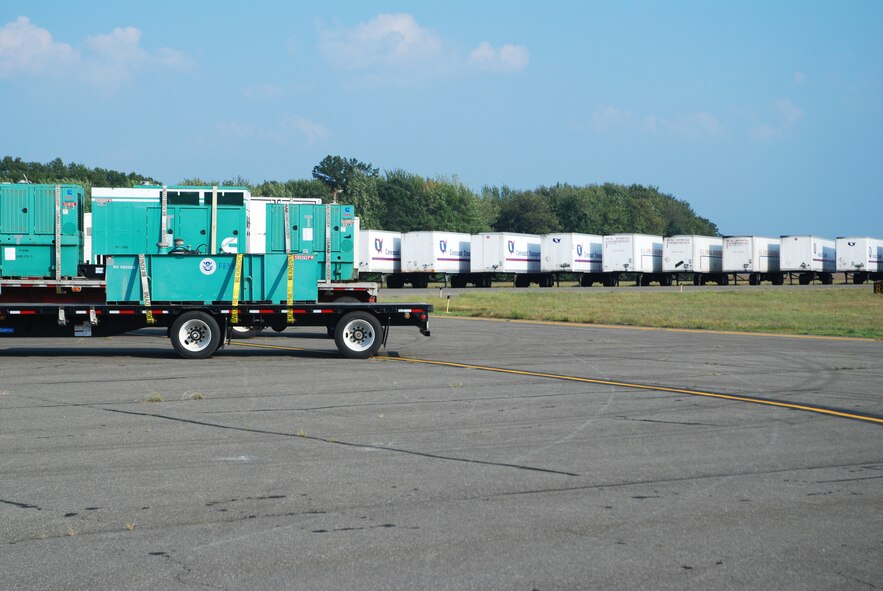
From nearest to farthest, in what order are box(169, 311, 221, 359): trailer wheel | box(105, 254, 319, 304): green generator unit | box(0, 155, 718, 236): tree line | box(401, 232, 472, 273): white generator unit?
box(169, 311, 221, 359): trailer wheel, box(105, 254, 319, 304): green generator unit, box(401, 232, 472, 273): white generator unit, box(0, 155, 718, 236): tree line

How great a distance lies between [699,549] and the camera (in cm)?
599

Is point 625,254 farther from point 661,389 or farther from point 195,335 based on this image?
point 661,389

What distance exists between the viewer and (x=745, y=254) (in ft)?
237

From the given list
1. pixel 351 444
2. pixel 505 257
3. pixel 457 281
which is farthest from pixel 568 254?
pixel 351 444

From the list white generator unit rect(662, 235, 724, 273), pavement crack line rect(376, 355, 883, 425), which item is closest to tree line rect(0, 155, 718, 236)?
white generator unit rect(662, 235, 724, 273)

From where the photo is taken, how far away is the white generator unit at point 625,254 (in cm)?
6862

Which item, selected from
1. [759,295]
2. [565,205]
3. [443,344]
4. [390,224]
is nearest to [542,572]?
[443,344]

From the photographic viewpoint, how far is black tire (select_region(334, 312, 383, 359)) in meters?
18.3

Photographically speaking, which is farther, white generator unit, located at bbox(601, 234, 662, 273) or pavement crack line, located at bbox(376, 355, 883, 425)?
white generator unit, located at bbox(601, 234, 662, 273)

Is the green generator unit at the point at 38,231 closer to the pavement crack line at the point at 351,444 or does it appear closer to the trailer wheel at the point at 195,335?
the trailer wheel at the point at 195,335

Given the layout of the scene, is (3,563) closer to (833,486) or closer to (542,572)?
(542,572)

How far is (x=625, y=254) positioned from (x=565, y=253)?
4.94 meters

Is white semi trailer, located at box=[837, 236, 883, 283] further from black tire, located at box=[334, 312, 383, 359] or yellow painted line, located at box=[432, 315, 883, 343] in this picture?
black tire, located at box=[334, 312, 383, 359]

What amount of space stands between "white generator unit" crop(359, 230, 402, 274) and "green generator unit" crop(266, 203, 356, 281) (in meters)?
35.3
